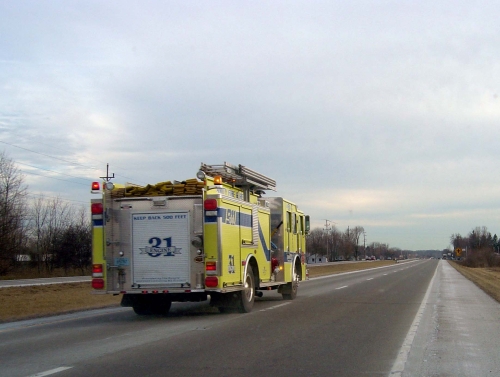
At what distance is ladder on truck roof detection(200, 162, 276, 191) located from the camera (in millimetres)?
15875

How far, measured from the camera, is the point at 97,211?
14.0 m

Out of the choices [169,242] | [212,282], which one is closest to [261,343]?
[212,282]

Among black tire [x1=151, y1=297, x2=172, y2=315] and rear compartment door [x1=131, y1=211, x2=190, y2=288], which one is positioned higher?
rear compartment door [x1=131, y1=211, x2=190, y2=288]

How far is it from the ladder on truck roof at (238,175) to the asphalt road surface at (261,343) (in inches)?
146

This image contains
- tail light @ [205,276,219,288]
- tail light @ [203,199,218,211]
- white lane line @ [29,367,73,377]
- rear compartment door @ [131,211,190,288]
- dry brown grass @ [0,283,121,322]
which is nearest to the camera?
white lane line @ [29,367,73,377]

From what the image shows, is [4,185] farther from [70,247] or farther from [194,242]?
[194,242]

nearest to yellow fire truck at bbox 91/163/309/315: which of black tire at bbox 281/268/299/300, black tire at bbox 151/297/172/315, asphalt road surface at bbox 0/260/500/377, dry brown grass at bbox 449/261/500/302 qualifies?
black tire at bbox 151/297/172/315

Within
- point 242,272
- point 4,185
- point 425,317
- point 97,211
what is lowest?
point 425,317

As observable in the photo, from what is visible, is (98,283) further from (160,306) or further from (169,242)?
(160,306)

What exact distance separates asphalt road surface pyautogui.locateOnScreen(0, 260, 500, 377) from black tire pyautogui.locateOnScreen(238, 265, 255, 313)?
294 millimetres

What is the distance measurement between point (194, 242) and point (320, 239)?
158 m

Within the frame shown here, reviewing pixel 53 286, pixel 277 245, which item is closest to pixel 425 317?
pixel 277 245

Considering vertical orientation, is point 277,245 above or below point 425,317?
above

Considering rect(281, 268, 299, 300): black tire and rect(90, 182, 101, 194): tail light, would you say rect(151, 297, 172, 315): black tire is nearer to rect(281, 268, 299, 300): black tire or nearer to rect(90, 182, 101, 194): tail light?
Result: rect(90, 182, 101, 194): tail light
